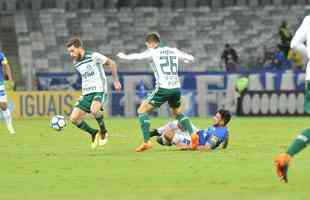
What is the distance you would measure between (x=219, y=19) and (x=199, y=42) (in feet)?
5.87

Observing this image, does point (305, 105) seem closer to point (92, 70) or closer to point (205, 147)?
point (205, 147)

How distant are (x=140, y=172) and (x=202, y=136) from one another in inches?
177

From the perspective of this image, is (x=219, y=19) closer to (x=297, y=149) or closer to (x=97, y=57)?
(x=97, y=57)

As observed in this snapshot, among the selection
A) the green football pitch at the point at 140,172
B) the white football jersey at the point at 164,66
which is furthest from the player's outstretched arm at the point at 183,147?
the white football jersey at the point at 164,66

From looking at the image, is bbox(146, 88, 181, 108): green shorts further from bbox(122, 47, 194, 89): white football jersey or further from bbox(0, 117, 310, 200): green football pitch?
bbox(0, 117, 310, 200): green football pitch

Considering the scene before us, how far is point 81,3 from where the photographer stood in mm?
48188

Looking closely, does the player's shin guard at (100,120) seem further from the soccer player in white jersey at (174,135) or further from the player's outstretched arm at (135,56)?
the player's outstretched arm at (135,56)

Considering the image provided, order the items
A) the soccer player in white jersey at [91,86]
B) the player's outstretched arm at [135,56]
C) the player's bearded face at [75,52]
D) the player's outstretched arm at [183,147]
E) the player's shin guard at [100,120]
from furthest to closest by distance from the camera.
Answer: the player's shin guard at [100,120], the soccer player in white jersey at [91,86], the player's bearded face at [75,52], the player's outstretched arm at [183,147], the player's outstretched arm at [135,56]

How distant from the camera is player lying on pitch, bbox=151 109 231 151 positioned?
19.1 metres

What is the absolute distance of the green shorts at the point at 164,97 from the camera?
19250mm

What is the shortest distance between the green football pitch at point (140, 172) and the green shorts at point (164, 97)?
2.91 ft

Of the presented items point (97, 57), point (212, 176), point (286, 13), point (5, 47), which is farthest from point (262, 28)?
point (212, 176)

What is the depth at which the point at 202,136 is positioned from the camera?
1923 centimetres

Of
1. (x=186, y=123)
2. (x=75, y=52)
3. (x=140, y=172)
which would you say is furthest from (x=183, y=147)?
(x=140, y=172)
